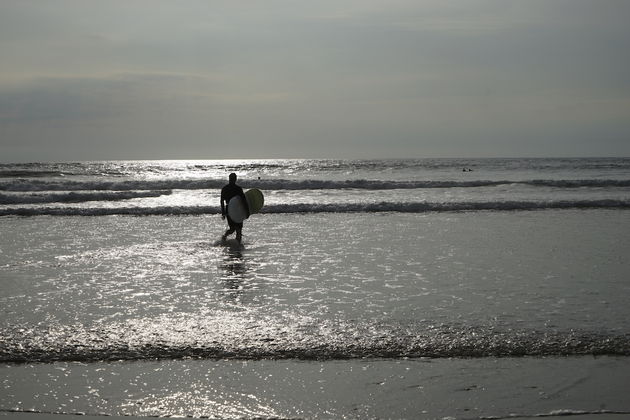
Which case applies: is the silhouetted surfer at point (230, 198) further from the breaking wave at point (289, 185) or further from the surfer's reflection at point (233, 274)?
the breaking wave at point (289, 185)

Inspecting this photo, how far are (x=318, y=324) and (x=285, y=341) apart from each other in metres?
0.71

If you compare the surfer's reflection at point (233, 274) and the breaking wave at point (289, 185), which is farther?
the breaking wave at point (289, 185)

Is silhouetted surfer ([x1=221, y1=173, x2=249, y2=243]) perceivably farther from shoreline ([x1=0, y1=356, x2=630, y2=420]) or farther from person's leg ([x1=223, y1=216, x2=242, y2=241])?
shoreline ([x1=0, y1=356, x2=630, y2=420])

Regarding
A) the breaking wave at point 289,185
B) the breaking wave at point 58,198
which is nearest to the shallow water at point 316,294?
the breaking wave at point 58,198

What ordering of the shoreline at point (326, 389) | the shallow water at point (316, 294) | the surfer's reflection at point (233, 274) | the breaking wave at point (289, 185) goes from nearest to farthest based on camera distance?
the shoreline at point (326, 389) → the shallow water at point (316, 294) → the surfer's reflection at point (233, 274) → the breaking wave at point (289, 185)

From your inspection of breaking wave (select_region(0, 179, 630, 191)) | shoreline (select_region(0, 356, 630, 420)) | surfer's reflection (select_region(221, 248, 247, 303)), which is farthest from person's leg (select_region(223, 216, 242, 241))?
breaking wave (select_region(0, 179, 630, 191))

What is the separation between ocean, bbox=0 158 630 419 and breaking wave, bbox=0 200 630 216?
555cm

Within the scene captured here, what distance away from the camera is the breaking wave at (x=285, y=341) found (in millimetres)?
5672

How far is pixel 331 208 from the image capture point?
68.9 ft

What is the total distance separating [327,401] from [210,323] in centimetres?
244

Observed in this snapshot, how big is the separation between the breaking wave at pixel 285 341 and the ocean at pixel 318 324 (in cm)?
3

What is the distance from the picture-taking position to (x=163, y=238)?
13.9m

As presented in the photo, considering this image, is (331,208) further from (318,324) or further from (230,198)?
(318,324)

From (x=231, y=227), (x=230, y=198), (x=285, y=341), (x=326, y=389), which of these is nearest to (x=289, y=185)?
(x=230, y=198)
